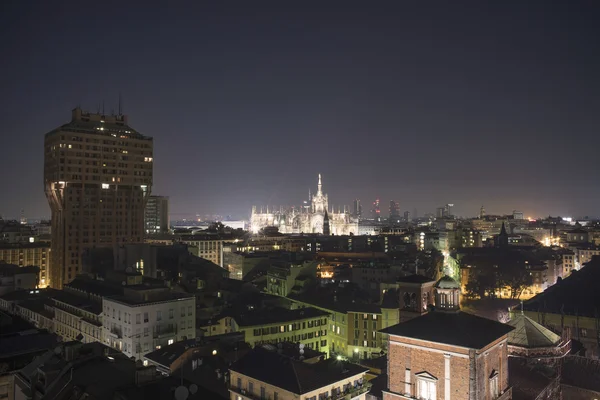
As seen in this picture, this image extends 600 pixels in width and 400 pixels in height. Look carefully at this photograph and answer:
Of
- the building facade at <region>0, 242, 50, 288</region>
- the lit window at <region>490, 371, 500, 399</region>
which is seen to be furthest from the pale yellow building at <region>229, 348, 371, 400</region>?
the building facade at <region>0, 242, 50, 288</region>

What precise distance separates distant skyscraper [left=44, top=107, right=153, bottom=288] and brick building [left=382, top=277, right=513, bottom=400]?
107098 millimetres

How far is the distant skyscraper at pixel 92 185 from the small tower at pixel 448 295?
351 feet

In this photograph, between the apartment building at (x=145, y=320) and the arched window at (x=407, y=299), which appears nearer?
the arched window at (x=407, y=299)

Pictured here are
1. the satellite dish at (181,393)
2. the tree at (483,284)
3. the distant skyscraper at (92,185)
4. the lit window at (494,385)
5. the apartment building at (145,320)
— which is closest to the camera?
the satellite dish at (181,393)

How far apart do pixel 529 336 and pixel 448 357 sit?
546 inches

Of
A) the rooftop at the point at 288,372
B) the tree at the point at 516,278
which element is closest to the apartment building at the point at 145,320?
the rooftop at the point at 288,372

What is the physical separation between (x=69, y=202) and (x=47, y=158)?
1560 centimetres

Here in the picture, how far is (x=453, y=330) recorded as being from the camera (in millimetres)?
28422

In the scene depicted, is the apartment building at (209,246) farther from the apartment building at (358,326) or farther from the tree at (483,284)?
the apartment building at (358,326)

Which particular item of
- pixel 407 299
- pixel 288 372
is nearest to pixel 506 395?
pixel 288 372

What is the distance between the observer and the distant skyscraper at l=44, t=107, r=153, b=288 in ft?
392

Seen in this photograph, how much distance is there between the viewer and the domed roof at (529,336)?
37.1 meters

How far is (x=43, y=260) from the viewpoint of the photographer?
428ft

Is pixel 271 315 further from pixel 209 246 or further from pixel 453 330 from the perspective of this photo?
pixel 209 246
